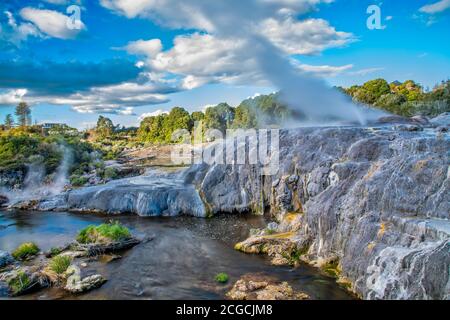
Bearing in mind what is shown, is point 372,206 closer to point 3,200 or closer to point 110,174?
point 110,174

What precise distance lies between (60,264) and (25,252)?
5.92 m

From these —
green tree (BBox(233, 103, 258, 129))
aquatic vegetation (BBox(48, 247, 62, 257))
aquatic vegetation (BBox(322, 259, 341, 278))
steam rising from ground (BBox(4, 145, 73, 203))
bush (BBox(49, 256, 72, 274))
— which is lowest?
aquatic vegetation (BBox(48, 247, 62, 257))

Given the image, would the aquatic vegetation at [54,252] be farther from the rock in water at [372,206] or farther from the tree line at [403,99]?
the tree line at [403,99]

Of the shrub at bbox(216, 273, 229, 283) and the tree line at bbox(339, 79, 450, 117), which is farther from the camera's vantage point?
the tree line at bbox(339, 79, 450, 117)

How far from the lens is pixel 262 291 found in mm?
17891

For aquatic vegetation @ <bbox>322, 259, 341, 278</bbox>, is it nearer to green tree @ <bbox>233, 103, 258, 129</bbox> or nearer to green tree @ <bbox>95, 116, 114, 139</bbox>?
green tree @ <bbox>233, 103, 258, 129</bbox>

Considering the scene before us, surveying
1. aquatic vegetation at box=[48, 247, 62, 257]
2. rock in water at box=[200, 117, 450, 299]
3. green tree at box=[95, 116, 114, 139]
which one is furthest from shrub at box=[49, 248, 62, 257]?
green tree at box=[95, 116, 114, 139]

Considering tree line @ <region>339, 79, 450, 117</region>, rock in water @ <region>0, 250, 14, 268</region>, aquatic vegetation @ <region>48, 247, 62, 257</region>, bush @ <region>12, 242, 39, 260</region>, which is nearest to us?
rock in water @ <region>0, 250, 14, 268</region>

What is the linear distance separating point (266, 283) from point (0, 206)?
41.2 m

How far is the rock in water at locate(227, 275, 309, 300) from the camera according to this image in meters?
17.4

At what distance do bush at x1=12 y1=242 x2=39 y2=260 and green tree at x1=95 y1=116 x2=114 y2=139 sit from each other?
398 feet
